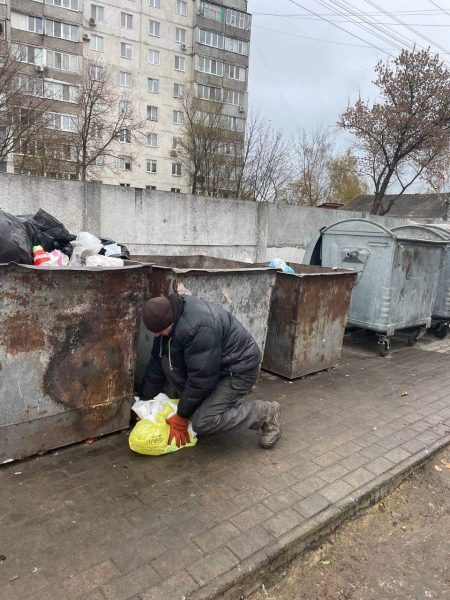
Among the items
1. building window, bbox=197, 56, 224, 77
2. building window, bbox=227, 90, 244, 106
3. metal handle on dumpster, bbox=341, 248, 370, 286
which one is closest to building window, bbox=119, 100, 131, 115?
building window, bbox=227, 90, 244, 106

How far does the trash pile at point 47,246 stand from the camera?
9.12ft

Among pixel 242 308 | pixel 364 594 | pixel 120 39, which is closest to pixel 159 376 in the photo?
pixel 242 308

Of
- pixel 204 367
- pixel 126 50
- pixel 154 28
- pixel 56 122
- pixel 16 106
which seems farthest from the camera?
pixel 154 28

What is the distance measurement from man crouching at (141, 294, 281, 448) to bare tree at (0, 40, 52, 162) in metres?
10.9

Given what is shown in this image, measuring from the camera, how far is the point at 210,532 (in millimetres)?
2363

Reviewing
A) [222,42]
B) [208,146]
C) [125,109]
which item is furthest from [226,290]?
[222,42]

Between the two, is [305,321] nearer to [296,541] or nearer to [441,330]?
[296,541]

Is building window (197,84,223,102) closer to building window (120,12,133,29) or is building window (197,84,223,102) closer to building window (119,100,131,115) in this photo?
building window (120,12,133,29)

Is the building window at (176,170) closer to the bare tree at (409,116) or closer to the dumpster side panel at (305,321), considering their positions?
the bare tree at (409,116)

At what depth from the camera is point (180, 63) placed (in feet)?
113

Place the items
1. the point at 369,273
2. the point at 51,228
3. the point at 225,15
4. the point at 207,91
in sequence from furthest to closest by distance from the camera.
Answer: the point at 207,91
the point at 225,15
the point at 369,273
the point at 51,228

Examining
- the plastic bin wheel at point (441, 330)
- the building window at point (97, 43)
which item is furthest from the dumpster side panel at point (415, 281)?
the building window at point (97, 43)

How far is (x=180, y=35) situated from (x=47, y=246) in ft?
121

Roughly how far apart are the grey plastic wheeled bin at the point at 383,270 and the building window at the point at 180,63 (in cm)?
3342
